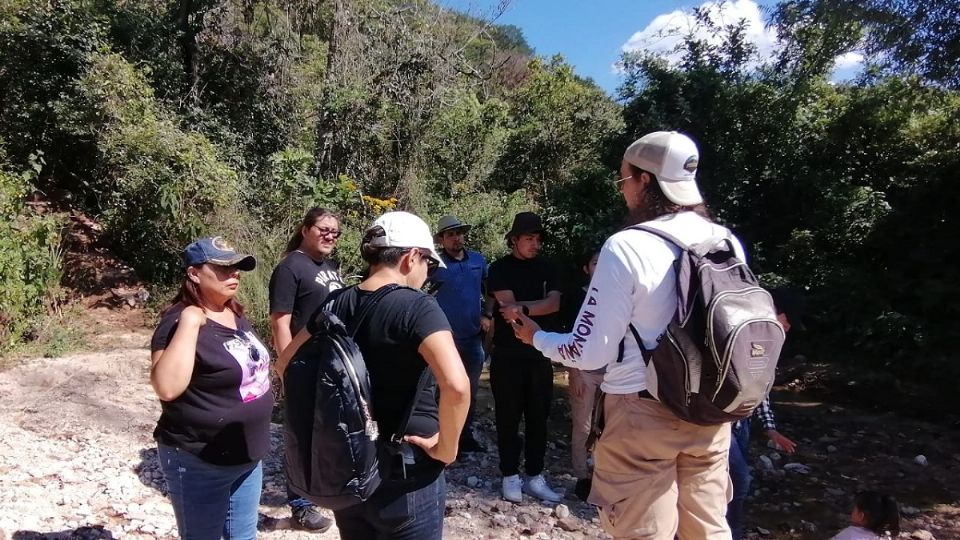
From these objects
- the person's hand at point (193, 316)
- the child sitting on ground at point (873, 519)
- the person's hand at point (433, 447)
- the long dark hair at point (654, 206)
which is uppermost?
the long dark hair at point (654, 206)

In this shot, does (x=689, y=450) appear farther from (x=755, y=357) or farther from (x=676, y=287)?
(x=676, y=287)

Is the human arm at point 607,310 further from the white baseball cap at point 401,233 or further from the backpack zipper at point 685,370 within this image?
the white baseball cap at point 401,233

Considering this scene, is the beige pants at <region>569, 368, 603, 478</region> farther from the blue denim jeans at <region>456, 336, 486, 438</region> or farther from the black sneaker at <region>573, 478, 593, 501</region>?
the blue denim jeans at <region>456, 336, 486, 438</region>

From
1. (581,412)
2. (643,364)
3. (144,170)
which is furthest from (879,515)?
(144,170)

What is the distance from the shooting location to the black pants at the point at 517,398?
14.3 ft

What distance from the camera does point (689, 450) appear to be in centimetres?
206

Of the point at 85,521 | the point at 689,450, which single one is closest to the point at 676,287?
the point at 689,450

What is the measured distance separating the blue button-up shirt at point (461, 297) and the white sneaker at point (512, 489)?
942 millimetres

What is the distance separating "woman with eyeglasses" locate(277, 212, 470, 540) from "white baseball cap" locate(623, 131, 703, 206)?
0.73 meters

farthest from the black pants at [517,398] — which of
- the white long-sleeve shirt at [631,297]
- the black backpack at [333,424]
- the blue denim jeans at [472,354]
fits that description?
the black backpack at [333,424]

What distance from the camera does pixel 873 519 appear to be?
126 inches

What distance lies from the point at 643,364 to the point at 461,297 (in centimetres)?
271

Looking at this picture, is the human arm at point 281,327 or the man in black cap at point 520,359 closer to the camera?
the human arm at point 281,327

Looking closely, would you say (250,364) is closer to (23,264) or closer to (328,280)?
(328,280)
